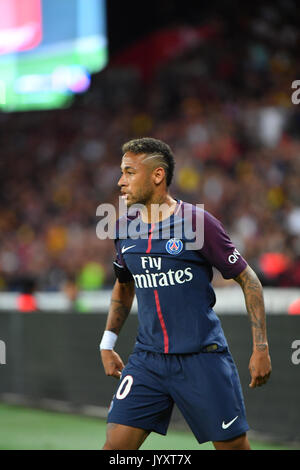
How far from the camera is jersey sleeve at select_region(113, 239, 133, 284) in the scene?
160 inches

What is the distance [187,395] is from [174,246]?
76 cm

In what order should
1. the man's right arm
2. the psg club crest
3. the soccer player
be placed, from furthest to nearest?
1. the man's right arm
2. the psg club crest
3. the soccer player

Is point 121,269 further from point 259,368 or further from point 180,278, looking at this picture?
point 259,368

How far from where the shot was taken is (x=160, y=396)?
378 cm

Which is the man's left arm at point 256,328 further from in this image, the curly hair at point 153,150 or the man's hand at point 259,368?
the curly hair at point 153,150

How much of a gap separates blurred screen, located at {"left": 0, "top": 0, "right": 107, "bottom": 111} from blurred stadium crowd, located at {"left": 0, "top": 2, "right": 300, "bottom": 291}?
1276 millimetres

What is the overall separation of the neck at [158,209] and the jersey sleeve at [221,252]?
27 cm

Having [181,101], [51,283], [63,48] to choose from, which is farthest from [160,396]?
[63,48]

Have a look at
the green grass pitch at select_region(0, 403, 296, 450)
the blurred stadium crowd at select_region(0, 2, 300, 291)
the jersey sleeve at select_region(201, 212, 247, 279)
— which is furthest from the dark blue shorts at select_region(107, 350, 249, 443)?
the blurred stadium crowd at select_region(0, 2, 300, 291)

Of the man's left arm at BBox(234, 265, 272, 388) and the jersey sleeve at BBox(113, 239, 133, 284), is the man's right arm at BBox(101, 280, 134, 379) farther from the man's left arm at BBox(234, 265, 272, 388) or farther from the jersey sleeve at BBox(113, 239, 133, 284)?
the man's left arm at BBox(234, 265, 272, 388)

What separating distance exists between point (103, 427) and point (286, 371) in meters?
2.19

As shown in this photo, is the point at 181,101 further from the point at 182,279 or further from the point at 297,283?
the point at 182,279

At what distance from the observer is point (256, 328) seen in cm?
365

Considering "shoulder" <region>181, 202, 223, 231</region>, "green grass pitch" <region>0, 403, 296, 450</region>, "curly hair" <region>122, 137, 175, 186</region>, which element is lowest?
"green grass pitch" <region>0, 403, 296, 450</region>
